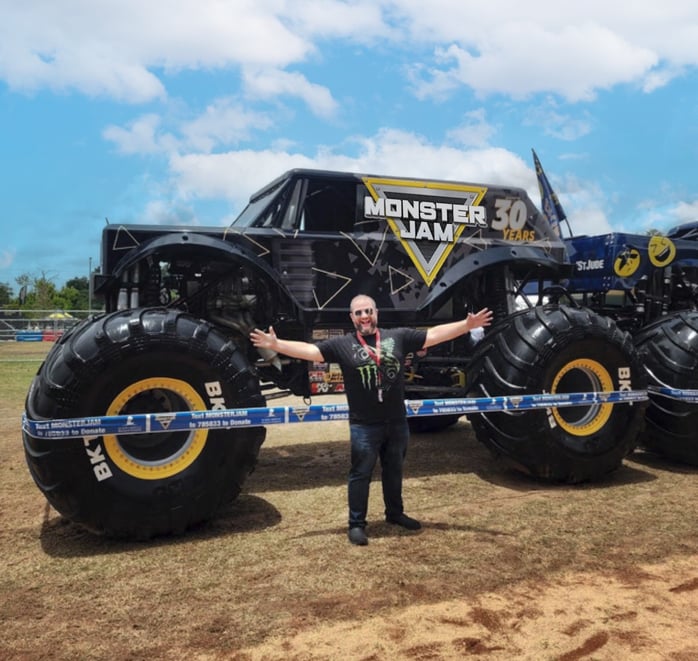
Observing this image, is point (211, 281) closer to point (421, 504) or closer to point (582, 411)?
point (421, 504)

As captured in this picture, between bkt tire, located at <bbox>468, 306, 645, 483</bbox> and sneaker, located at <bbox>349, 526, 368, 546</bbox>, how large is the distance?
1682mm

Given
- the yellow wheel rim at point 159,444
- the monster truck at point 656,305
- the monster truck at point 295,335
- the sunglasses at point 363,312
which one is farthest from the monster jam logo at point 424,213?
the yellow wheel rim at point 159,444

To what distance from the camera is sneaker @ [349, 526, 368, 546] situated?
4.11 metres

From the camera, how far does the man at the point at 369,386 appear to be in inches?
168

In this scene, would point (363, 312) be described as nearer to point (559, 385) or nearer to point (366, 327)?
point (366, 327)

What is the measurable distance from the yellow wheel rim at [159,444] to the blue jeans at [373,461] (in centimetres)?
102

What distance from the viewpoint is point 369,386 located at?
A: 4.27m

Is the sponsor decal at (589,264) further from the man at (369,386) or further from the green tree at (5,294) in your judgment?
the green tree at (5,294)

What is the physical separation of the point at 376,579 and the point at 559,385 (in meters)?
2.89

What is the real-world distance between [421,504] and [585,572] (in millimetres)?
1505

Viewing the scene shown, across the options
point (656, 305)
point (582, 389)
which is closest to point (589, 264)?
point (656, 305)

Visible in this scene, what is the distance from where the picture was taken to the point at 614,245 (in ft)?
22.8

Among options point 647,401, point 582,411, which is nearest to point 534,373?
point 582,411

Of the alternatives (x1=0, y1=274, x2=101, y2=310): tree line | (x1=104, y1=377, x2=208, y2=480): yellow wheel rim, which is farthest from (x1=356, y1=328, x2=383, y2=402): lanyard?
(x1=0, y1=274, x2=101, y2=310): tree line
